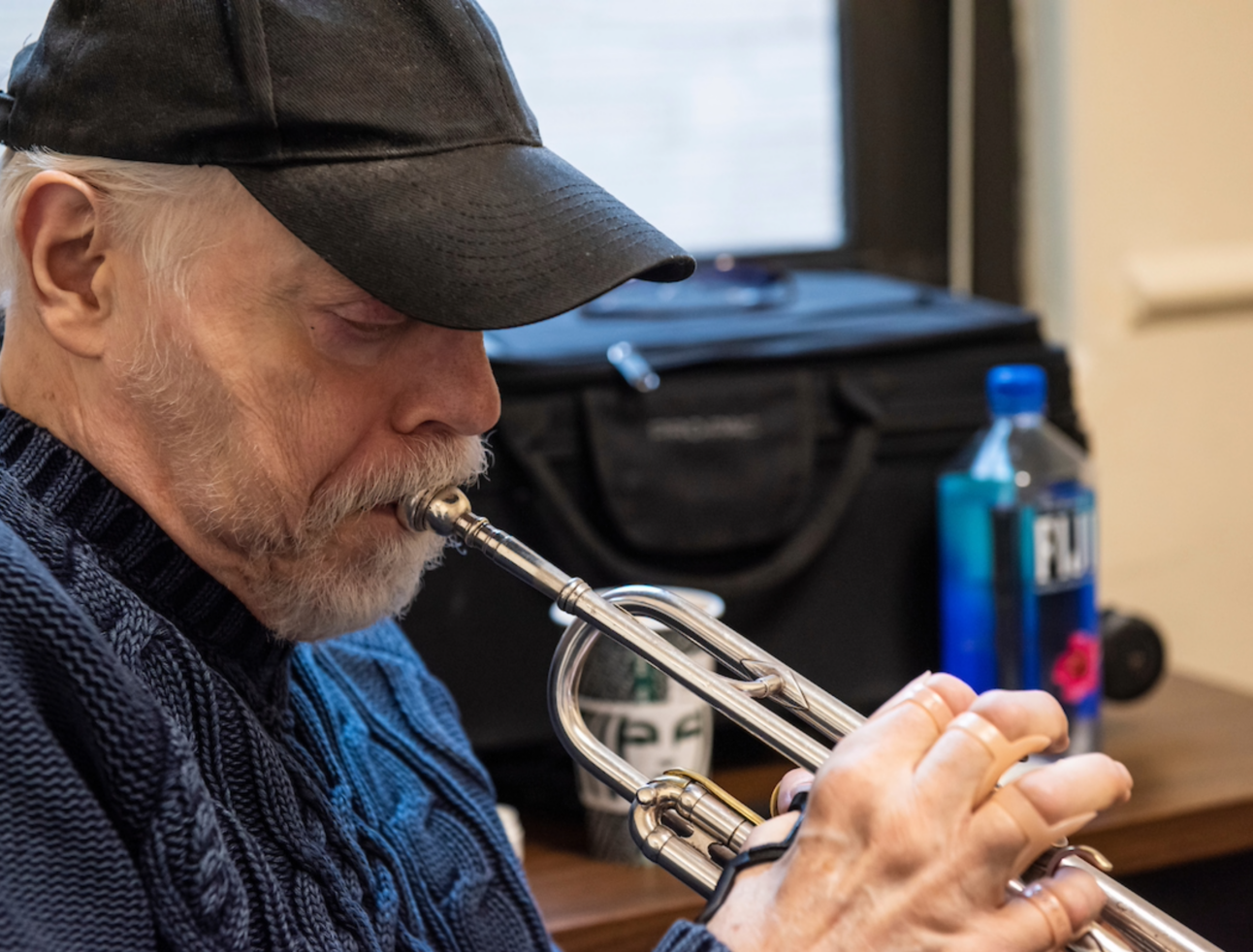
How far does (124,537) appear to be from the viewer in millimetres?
654

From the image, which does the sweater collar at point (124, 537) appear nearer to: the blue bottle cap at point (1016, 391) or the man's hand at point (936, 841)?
the man's hand at point (936, 841)

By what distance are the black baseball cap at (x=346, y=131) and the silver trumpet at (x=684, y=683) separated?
0.15m

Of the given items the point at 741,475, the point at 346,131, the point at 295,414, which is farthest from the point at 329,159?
the point at 741,475

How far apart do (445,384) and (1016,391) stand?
2.05 ft

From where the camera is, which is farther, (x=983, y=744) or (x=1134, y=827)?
(x=1134, y=827)

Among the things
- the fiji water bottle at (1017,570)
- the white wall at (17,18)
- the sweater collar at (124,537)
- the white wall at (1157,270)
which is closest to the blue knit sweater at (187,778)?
the sweater collar at (124,537)

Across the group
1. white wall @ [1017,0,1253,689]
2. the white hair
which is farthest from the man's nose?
white wall @ [1017,0,1253,689]

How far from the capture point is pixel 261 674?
2.35 ft

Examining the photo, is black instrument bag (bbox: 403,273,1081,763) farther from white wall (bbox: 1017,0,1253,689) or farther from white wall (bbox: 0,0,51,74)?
white wall (bbox: 0,0,51,74)

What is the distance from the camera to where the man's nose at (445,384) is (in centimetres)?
69

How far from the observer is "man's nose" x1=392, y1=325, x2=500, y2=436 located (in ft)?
2.27

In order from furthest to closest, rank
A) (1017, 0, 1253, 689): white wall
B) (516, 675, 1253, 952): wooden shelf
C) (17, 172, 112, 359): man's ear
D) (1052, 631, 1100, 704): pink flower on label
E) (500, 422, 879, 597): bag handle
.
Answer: (1017, 0, 1253, 689): white wall
(1052, 631, 1100, 704): pink flower on label
(500, 422, 879, 597): bag handle
(516, 675, 1253, 952): wooden shelf
(17, 172, 112, 359): man's ear

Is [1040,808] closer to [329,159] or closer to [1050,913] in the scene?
[1050,913]

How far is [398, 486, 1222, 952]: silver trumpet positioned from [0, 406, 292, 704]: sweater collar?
4.3 inches
